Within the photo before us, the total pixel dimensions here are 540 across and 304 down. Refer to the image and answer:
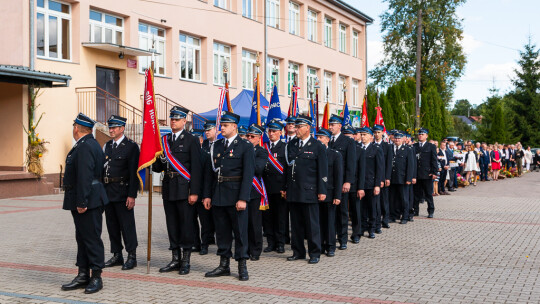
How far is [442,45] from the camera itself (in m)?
49.6

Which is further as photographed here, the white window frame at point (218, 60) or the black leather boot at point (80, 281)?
the white window frame at point (218, 60)

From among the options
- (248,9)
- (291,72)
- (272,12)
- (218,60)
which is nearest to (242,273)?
(218,60)

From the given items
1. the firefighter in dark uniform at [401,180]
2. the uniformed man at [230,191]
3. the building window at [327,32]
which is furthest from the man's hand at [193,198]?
the building window at [327,32]

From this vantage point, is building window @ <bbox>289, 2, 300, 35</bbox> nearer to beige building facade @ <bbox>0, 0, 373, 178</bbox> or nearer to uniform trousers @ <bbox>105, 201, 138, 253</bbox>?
beige building facade @ <bbox>0, 0, 373, 178</bbox>

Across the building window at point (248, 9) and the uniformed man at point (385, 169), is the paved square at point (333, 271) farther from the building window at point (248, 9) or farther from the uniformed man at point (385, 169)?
the building window at point (248, 9)

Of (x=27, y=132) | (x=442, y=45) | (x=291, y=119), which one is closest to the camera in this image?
(x=291, y=119)

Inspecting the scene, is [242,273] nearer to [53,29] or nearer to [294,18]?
[53,29]

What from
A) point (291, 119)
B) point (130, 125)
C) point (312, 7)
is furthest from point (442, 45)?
point (291, 119)

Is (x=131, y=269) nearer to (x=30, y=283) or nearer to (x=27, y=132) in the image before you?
(x=30, y=283)

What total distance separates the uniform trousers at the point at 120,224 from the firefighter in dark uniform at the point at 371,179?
4.70 m

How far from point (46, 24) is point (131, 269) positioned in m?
13.9

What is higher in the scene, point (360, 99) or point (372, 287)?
point (360, 99)

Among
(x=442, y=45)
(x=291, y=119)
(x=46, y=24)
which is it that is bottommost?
(x=291, y=119)

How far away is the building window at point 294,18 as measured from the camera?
3602 centimetres
